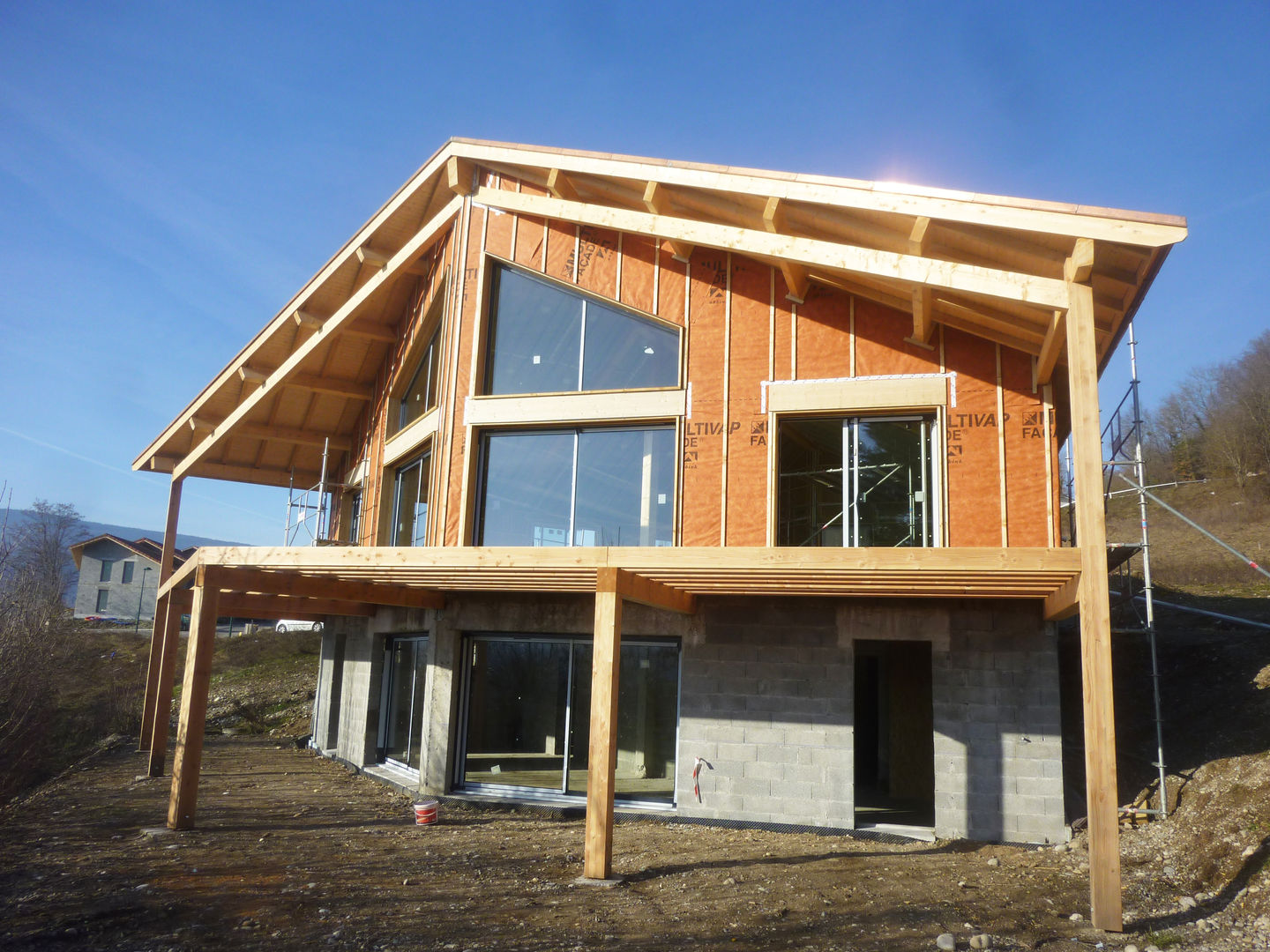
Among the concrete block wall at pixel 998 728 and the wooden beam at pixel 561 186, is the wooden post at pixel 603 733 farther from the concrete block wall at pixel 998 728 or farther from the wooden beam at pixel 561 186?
the wooden beam at pixel 561 186

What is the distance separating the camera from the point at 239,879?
7258mm

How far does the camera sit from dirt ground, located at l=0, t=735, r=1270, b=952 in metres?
5.91

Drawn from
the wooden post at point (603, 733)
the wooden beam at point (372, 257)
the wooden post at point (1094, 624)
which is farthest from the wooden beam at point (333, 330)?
the wooden post at point (1094, 624)

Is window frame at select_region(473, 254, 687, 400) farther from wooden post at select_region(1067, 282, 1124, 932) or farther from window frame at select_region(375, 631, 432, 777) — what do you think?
wooden post at select_region(1067, 282, 1124, 932)

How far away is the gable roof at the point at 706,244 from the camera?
7.20m

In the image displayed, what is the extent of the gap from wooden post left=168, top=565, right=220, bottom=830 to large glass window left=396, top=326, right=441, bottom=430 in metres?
4.57

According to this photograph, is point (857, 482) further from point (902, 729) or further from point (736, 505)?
point (902, 729)

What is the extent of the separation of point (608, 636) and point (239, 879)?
3.83 meters

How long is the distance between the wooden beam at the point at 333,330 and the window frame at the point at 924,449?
635 centimetres

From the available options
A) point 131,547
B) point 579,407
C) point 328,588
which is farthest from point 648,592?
point 131,547

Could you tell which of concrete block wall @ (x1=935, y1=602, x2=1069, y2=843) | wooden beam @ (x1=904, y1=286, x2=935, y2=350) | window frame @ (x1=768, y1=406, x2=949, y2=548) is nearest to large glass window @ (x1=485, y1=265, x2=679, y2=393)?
window frame @ (x1=768, y1=406, x2=949, y2=548)

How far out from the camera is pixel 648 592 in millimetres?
8398

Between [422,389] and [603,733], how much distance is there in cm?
821

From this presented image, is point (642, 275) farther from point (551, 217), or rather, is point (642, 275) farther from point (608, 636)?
point (608, 636)
